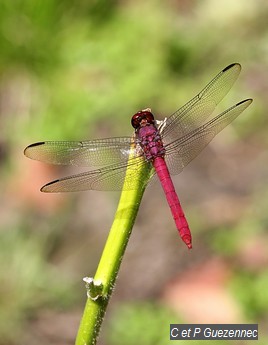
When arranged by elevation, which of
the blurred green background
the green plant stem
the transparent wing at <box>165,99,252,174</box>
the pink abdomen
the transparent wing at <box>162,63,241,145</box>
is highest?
the blurred green background

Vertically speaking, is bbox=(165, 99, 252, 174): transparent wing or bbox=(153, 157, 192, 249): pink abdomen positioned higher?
bbox=(165, 99, 252, 174): transparent wing

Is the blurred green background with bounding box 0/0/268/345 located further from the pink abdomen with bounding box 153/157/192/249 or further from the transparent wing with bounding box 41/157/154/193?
the transparent wing with bounding box 41/157/154/193

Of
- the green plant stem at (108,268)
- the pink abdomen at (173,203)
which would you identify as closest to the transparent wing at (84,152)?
the pink abdomen at (173,203)

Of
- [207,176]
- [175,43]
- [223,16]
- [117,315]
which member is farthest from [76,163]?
[223,16]

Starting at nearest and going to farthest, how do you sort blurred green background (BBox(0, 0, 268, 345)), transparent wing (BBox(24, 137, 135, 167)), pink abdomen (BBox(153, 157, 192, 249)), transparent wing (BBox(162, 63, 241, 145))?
1. pink abdomen (BBox(153, 157, 192, 249))
2. transparent wing (BBox(24, 137, 135, 167))
3. transparent wing (BBox(162, 63, 241, 145))
4. blurred green background (BBox(0, 0, 268, 345))

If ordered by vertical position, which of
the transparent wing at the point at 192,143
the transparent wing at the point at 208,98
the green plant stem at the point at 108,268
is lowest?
the green plant stem at the point at 108,268

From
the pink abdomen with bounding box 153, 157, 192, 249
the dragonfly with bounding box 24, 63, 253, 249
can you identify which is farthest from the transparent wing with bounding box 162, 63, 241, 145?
the pink abdomen with bounding box 153, 157, 192, 249

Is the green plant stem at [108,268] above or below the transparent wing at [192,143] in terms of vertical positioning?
below

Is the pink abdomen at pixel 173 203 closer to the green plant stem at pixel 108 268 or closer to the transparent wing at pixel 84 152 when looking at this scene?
the transparent wing at pixel 84 152

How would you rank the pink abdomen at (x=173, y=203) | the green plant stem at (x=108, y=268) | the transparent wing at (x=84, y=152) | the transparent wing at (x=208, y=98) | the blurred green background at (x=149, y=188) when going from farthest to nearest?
the blurred green background at (x=149, y=188) < the transparent wing at (x=208, y=98) < the transparent wing at (x=84, y=152) < the pink abdomen at (x=173, y=203) < the green plant stem at (x=108, y=268)
